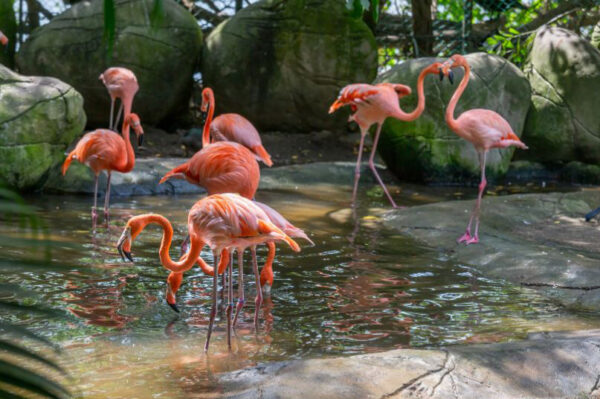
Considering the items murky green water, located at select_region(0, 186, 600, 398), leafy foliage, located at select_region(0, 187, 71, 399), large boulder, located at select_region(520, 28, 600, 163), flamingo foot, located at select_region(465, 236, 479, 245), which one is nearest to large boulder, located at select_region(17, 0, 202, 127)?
large boulder, located at select_region(520, 28, 600, 163)

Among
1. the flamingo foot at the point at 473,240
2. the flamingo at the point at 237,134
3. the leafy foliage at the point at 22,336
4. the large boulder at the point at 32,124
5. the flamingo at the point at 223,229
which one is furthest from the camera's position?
the large boulder at the point at 32,124

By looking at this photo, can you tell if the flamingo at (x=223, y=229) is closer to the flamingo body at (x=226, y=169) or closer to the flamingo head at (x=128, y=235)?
the flamingo head at (x=128, y=235)

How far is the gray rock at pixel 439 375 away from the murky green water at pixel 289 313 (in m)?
0.32

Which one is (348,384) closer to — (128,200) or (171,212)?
(171,212)

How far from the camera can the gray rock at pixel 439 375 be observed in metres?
2.44

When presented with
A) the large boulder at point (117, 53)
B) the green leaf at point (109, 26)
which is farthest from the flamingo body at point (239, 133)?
the green leaf at point (109, 26)

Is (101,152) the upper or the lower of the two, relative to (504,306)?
upper

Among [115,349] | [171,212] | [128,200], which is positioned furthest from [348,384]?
[128,200]

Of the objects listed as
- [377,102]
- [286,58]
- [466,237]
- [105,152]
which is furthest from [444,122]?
[105,152]

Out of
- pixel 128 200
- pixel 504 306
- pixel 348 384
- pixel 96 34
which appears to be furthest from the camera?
pixel 96 34

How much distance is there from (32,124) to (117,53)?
10.2 feet

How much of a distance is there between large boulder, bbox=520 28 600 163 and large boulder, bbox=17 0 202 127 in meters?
4.59

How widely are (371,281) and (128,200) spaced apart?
3.42 meters

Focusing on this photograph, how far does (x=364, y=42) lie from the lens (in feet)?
34.1
